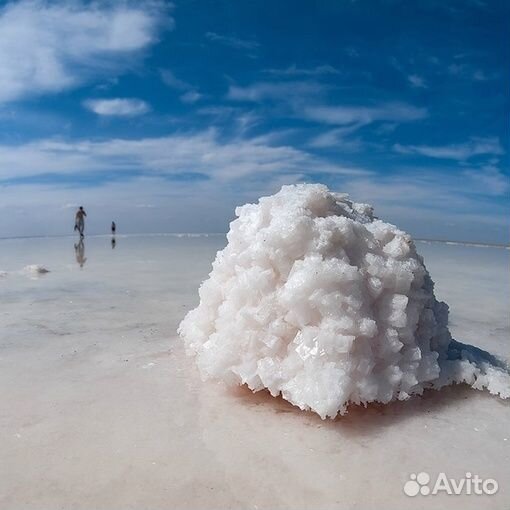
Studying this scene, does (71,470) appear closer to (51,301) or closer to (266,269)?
(266,269)

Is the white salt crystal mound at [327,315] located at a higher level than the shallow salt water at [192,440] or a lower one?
higher

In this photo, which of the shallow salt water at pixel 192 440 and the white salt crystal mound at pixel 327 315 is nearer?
the shallow salt water at pixel 192 440

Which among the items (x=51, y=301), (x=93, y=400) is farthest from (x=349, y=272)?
(x=51, y=301)

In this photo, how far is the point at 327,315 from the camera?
9.58 ft

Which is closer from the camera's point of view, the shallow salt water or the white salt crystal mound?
the shallow salt water

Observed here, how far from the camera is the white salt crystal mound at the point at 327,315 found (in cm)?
281

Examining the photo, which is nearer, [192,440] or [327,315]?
[192,440]

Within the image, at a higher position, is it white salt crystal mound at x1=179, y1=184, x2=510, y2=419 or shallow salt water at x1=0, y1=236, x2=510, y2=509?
white salt crystal mound at x1=179, y1=184, x2=510, y2=419

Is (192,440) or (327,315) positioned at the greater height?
(327,315)

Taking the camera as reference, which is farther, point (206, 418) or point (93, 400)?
point (93, 400)

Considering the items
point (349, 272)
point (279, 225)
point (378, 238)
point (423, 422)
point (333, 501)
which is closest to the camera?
point (333, 501)

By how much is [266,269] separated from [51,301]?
4.13 metres

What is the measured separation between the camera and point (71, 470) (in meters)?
2.25

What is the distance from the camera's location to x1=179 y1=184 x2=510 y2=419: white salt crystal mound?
2811 mm
